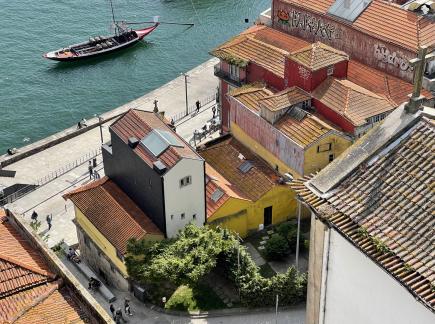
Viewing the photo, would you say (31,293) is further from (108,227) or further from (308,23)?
(308,23)

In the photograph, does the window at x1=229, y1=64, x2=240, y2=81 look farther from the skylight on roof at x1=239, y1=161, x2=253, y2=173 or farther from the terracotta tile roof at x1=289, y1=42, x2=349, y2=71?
the skylight on roof at x1=239, y1=161, x2=253, y2=173

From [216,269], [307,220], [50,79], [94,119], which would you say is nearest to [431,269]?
[216,269]

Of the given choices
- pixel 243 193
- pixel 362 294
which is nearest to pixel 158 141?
pixel 243 193

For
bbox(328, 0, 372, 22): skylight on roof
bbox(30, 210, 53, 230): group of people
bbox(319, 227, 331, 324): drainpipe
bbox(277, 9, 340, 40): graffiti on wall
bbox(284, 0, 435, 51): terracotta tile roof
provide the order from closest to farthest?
1. bbox(319, 227, 331, 324): drainpipe
2. bbox(284, 0, 435, 51): terracotta tile roof
3. bbox(30, 210, 53, 230): group of people
4. bbox(328, 0, 372, 22): skylight on roof
5. bbox(277, 9, 340, 40): graffiti on wall

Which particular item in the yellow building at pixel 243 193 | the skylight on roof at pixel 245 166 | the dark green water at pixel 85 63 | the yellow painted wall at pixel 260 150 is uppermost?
the yellow painted wall at pixel 260 150

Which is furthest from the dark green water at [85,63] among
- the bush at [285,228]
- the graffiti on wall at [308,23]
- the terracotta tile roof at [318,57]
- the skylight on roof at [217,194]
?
the bush at [285,228]

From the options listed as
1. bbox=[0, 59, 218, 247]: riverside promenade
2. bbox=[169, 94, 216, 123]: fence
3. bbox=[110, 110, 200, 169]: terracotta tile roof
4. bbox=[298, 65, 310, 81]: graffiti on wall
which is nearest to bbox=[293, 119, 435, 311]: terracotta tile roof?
bbox=[110, 110, 200, 169]: terracotta tile roof

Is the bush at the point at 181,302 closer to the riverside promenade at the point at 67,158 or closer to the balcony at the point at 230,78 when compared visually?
the riverside promenade at the point at 67,158

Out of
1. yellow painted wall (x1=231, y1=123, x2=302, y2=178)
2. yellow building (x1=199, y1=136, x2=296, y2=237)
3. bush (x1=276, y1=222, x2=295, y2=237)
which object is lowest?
bush (x1=276, y1=222, x2=295, y2=237)
